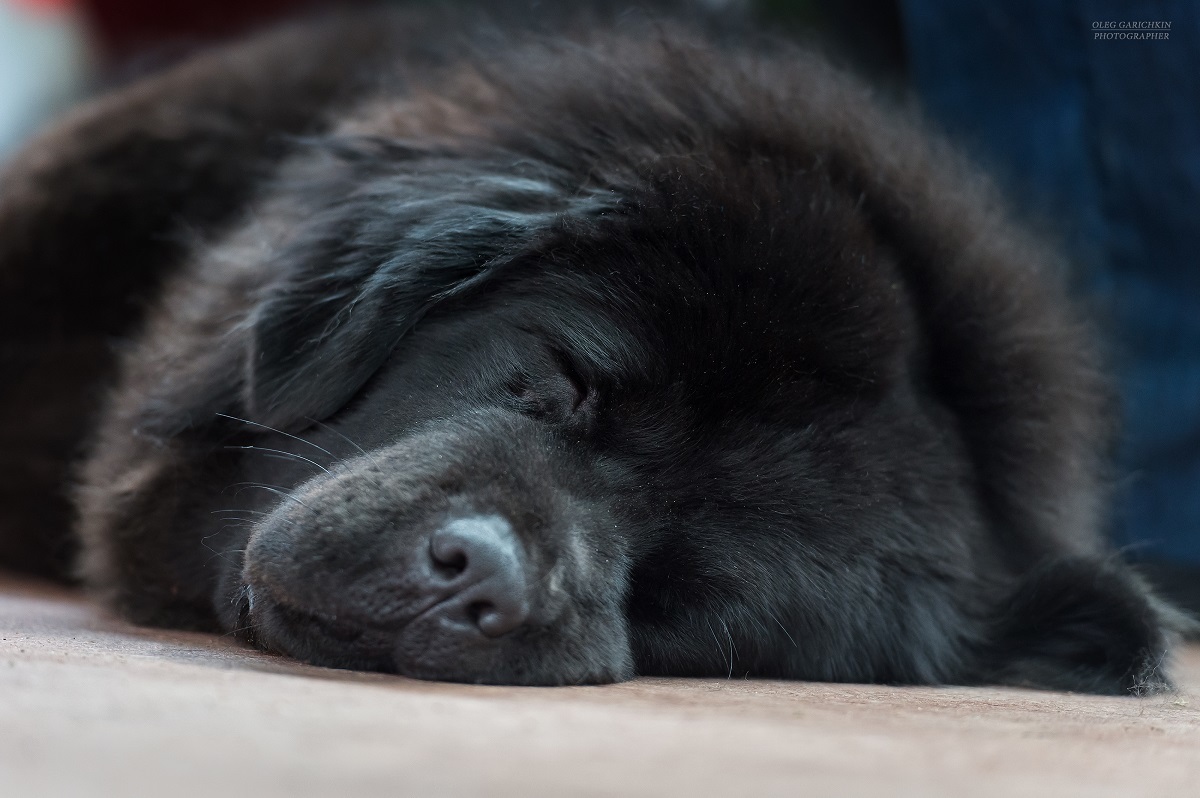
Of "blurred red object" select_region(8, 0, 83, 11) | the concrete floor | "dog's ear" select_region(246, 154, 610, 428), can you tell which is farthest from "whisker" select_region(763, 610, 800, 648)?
"blurred red object" select_region(8, 0, 83, 11)

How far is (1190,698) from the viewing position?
5.49ft

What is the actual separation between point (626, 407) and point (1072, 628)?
2.75 ft

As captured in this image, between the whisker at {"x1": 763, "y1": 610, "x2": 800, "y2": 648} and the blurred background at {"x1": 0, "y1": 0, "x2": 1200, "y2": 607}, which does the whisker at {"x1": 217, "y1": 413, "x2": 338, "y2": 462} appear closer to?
the whisker at {"x1": 763, "y1": 610, "x2": 800, "y2": 648}

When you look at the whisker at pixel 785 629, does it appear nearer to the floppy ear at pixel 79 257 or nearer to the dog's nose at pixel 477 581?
the dog's nose at pixel 477 581

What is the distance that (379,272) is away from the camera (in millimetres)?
1713

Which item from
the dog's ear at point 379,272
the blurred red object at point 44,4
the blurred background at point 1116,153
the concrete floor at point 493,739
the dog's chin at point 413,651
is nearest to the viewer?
the concrete floor at point 493,739

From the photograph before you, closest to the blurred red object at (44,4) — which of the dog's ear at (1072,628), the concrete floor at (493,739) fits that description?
the concrete floor at (493,739)

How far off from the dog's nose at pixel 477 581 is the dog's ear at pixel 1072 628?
88cm

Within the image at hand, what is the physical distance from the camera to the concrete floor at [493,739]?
0.74 metres

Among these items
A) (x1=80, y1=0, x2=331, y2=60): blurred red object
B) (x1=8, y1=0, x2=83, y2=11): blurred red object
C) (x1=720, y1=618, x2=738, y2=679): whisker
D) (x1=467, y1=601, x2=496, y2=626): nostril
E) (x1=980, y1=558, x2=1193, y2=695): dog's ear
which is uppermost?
(x1=8, y1=0, x2=83, y2=11): blurred red object

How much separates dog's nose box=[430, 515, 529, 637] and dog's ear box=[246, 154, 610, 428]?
1.46ft

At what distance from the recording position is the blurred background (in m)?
2.37

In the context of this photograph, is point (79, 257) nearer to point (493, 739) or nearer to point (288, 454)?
point (288, 454)

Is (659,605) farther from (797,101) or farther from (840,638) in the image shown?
(797,101)
